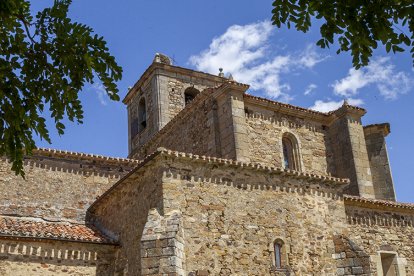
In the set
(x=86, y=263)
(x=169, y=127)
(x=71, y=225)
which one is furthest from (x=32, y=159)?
(x=169, y=127)

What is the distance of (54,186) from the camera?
1703 cm

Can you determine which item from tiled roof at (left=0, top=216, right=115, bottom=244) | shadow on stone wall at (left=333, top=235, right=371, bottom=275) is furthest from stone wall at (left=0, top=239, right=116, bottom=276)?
shadow on stone wall at (left=333, top=235, right=371, bottom=275)

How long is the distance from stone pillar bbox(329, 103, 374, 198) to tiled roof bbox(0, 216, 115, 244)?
29.4 ft

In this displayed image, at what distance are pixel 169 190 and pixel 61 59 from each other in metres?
8.08

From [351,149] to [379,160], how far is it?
259cm

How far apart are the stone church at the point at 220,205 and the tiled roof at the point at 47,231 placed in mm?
35

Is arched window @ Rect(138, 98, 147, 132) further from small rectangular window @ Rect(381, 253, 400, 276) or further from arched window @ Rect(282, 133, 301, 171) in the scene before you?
small rectangular window @ Rect(381, 253, 400, 276)

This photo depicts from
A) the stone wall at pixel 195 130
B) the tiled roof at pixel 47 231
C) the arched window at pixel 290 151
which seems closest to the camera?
the tiled roof at pixel 47 231

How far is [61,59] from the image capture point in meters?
5.33

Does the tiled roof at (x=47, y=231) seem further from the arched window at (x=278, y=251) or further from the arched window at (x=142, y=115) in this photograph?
the arched window at (x=142, y=115)

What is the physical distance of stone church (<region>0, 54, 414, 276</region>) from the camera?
13.2 meters

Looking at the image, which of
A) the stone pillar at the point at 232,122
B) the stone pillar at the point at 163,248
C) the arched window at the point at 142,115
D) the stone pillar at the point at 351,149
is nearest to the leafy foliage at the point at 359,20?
the stone pillar at the point at 163,248

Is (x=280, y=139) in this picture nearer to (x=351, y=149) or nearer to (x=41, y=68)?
(x=351, y=149)

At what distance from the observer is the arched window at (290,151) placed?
18781 millimetres
